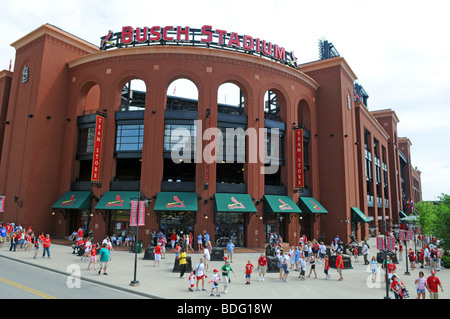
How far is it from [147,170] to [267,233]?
14149mm

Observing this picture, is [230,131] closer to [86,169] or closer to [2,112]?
[86,169]

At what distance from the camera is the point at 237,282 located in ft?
57.2

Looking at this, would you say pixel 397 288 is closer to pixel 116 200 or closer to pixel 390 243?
pixel 390 243

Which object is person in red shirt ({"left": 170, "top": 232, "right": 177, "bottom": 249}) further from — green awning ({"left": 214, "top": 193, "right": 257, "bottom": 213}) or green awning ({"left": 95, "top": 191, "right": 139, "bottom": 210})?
green awning ({"left": 95, "top": 191, "right": 139, "bottom": 210})

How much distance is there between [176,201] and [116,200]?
5780 millimetres

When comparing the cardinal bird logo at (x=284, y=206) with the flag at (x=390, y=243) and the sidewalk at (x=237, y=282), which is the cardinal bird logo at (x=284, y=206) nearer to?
the sidewalk at (x=237, y=282)

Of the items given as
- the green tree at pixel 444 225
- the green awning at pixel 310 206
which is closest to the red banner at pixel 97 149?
the green awning at pixel 310 206

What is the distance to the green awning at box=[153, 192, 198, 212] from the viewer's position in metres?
29.2

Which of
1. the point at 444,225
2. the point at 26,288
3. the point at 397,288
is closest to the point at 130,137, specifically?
the point at 26,288

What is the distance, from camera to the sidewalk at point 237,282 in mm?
14719

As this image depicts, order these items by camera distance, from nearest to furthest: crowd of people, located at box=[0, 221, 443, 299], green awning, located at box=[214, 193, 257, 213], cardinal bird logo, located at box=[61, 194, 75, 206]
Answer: crowd of people, located at box=[0, 221, 443, 299] < green awning, located at box=[214, 193, 257, 213] < cardinal bird logo, located at box=[61, 194, 75, 206]

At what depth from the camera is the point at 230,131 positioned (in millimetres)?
33469

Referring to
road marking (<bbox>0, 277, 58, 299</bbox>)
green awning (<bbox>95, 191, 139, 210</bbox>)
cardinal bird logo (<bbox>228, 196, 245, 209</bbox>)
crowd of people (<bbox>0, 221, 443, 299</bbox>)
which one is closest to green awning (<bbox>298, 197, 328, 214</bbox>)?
crowd of people (<bbox>0, 221, 443, 299</bbox>)

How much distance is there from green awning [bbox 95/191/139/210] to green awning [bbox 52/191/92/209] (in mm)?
2170
